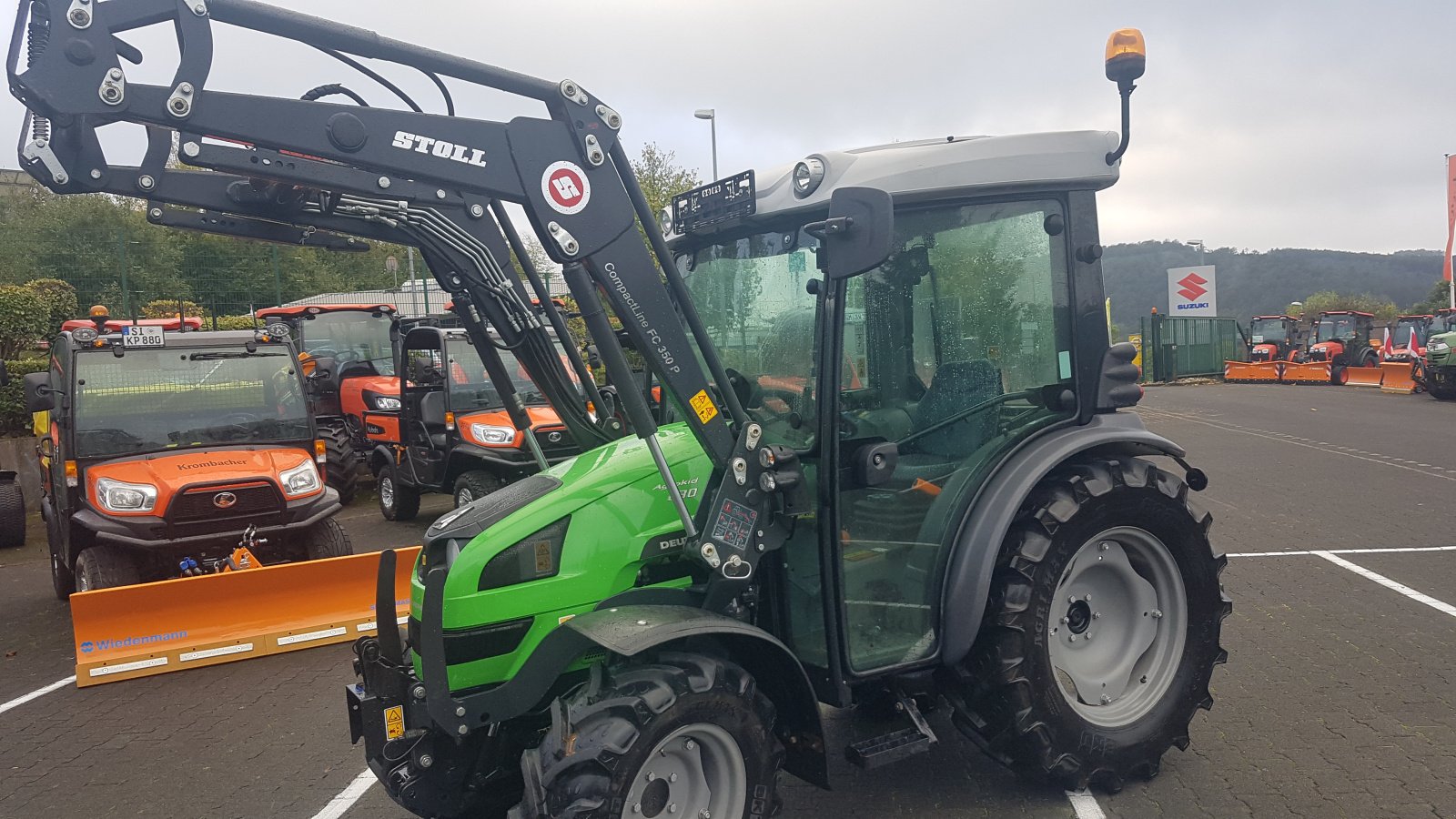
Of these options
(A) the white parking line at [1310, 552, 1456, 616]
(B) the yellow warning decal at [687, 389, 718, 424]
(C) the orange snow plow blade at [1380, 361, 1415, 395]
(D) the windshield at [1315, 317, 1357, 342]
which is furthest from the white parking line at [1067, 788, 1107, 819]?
(D) the windshield at [1315, 317, 1357, 342]

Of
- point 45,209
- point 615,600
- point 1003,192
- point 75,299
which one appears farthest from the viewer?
point 45,209

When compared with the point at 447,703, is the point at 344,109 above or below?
above

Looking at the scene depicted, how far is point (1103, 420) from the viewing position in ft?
12.5

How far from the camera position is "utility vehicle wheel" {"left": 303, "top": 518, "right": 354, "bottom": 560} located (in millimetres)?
7176

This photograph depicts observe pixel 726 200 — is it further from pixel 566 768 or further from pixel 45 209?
pixel 45 209

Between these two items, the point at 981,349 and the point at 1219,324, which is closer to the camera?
the point at 981,349

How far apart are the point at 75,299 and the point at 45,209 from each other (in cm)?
2163

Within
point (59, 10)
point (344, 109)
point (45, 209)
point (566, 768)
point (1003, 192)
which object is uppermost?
point (45, 209)

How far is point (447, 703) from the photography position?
289cm

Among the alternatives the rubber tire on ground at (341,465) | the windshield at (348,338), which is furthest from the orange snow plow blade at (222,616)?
the windshield at (348,338)

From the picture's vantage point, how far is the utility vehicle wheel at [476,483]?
9211mm

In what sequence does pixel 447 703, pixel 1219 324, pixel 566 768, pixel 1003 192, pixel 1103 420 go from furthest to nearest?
pixel 1219 324, pixel 1103 420, pixel 1003 192, pixel 447 703, pixel 566 768

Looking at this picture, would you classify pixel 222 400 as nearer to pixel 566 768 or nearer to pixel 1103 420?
pixel 566 768

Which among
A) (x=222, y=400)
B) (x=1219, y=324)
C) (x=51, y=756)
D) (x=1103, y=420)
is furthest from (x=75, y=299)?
(x=1219, y=324)
